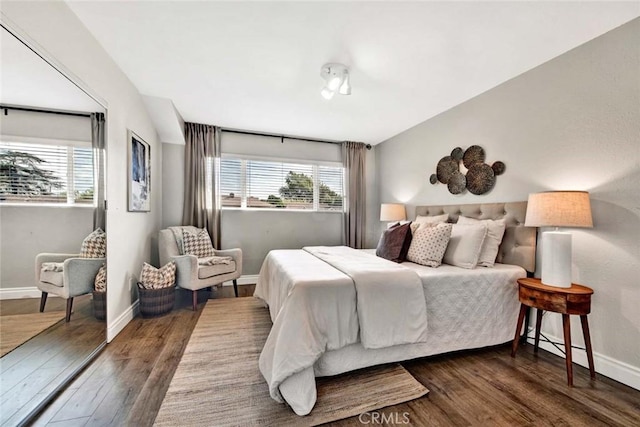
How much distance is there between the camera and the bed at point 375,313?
4.96ft

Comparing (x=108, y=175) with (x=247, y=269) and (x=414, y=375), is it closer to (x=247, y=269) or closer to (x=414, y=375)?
(x=247, y=269)

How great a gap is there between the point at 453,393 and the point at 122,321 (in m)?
2.82

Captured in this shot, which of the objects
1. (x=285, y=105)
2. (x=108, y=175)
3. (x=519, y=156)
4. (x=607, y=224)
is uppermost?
(x=285, y=105)

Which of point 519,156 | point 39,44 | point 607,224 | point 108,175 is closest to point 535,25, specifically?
point 519,156

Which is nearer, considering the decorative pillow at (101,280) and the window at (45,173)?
the window at (45,173)

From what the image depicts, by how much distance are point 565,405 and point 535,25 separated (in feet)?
7.91

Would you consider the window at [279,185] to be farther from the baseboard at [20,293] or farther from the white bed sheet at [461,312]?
the baseboard at [20,293]

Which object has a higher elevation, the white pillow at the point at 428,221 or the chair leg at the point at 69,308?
the white pillow at the point at 428,221

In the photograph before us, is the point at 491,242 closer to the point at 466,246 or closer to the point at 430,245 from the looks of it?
the point at 466,246

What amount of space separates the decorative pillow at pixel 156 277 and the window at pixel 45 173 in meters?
1.21

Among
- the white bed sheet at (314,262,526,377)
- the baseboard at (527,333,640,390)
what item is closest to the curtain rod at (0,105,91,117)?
the white bed sheet at (314,262,526,377)

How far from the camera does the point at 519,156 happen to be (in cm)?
245

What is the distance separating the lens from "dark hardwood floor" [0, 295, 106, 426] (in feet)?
4.24

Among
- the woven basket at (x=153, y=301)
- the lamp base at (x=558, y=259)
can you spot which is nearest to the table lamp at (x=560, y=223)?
the lamp base at (x=558, y=259)
